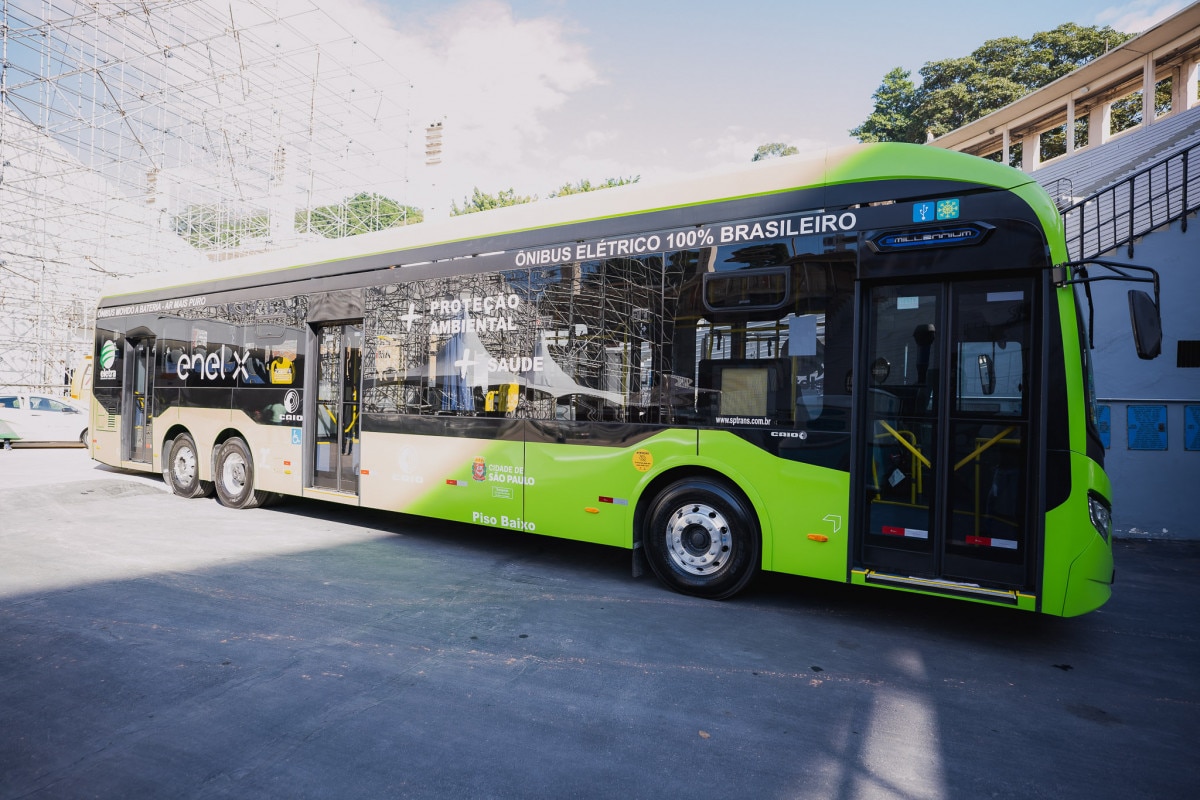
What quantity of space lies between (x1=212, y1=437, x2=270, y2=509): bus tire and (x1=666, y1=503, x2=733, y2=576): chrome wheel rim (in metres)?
6.15

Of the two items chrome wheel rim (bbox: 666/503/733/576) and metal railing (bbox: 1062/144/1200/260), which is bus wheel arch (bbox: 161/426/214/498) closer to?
chrome wheel rim (bbox: 666/503/733/576)

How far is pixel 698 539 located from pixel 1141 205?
955cm

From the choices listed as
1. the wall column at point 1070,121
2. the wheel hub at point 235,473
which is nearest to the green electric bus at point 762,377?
the wheel hub at point 235,473

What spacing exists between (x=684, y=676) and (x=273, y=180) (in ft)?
90.9

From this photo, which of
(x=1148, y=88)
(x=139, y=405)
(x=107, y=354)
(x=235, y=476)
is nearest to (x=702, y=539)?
(x=235, y=476)

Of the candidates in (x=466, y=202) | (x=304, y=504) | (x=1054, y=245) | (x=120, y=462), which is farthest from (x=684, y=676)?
(x=466, y=202)

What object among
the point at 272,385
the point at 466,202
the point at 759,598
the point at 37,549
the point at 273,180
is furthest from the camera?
the point at 466,202

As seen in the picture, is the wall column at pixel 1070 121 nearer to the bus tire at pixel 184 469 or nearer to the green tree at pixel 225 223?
the bus tire at pixel 184 469

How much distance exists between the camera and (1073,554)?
A: 4.21 m

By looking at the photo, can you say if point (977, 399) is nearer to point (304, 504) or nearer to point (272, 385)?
point (272, 385)

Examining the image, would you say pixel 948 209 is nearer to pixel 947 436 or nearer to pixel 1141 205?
pixel 947 436

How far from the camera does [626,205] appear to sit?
586cm

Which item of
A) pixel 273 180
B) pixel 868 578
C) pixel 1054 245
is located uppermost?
pixel 273 180

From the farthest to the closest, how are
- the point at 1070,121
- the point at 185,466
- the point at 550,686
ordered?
the point at 1070,121 → the point at 185,466 → the point at 550,686
